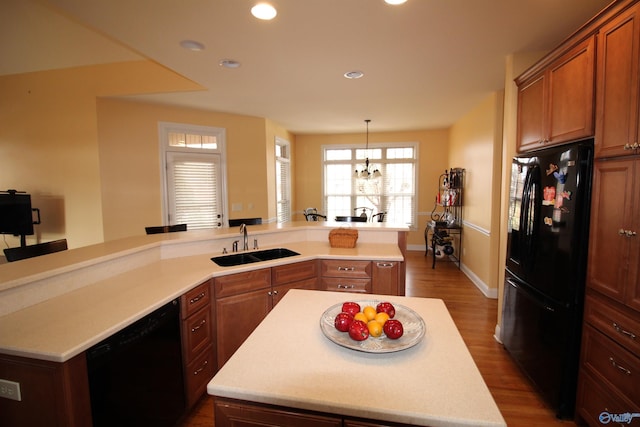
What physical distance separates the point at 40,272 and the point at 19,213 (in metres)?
3.57

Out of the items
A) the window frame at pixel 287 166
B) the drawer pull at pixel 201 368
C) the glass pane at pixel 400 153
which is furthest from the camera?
the glass pane at pixel 400 153

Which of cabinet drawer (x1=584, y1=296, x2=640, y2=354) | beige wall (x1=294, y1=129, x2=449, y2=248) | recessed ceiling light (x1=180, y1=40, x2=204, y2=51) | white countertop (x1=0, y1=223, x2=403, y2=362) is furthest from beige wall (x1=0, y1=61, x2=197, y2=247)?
cabinet drawer (x1=584, y1=296, x2=640, y2=354)

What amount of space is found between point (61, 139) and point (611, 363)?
5988 mm

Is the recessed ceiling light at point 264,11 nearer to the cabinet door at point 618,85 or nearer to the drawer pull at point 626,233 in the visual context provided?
the cabinet door at point 618,85

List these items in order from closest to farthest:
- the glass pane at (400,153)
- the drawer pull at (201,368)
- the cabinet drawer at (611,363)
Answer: the cabinet drawer at (611,363) → the drawer pull at (201,368) → the glass pane at (400,153)

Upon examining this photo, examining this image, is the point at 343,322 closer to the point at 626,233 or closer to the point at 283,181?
the point at 626,233

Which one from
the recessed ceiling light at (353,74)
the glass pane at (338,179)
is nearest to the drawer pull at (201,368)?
the recessed ceiling light at (353,74)

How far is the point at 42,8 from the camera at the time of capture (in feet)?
10.6

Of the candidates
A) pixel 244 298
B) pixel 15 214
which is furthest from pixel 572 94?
pixel 15 214

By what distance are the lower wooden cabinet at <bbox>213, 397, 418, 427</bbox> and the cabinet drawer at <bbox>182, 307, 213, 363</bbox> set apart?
1.07 m

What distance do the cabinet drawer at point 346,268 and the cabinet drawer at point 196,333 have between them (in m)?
1.07

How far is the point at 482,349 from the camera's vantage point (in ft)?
8.87

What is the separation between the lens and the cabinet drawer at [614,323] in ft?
4.75

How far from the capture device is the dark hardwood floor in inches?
75.5
